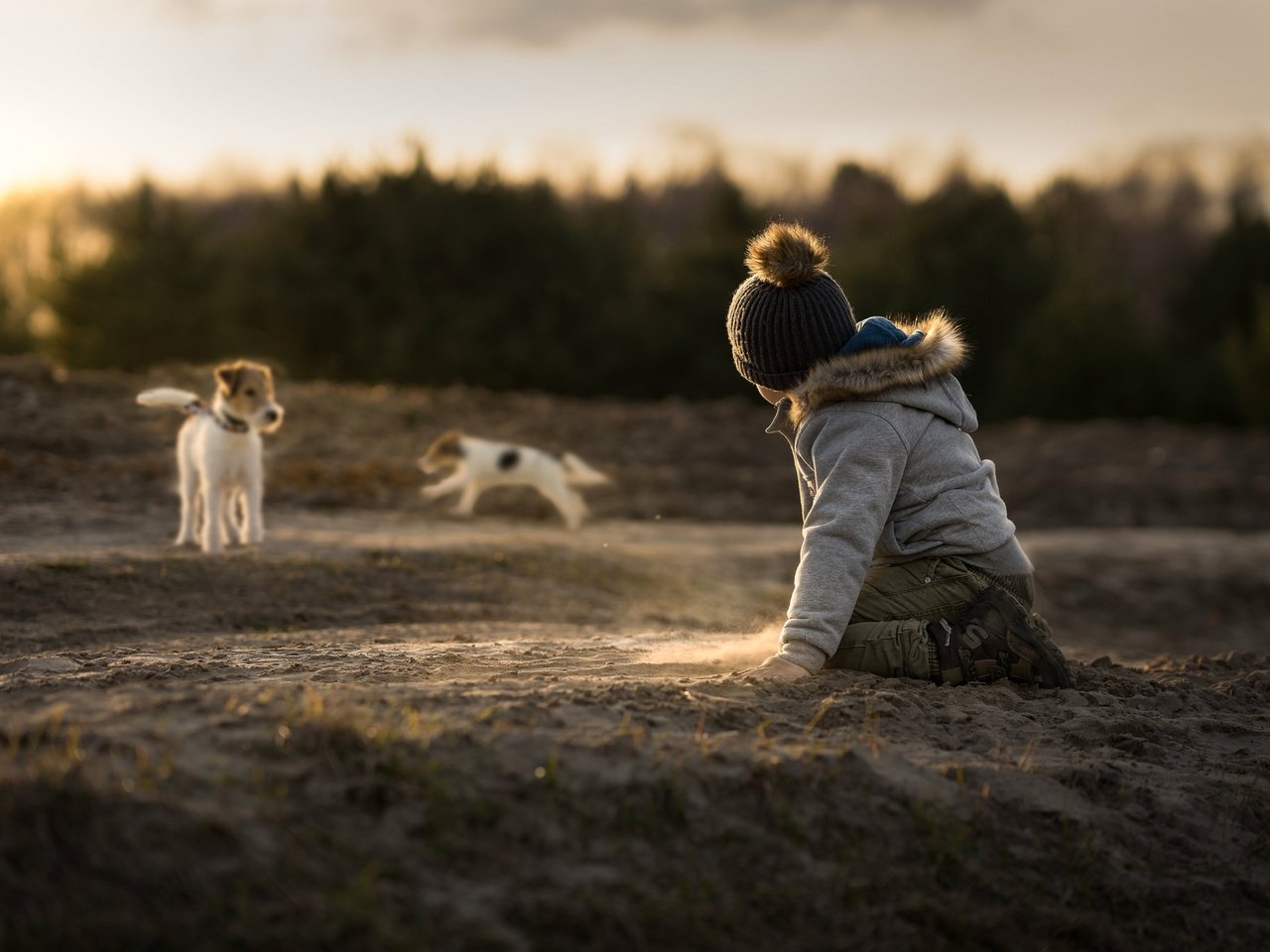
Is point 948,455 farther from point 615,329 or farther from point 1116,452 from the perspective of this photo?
point 615,329

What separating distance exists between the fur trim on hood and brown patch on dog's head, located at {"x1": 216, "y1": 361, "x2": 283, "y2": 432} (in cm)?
500

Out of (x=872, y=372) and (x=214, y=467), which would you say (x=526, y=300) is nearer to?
(x=214, y=467)

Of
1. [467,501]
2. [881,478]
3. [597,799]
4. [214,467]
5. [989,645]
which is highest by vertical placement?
[881,478]

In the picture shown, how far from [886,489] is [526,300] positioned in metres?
22.3

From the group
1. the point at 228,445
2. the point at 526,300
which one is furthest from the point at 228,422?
the point at 526,300

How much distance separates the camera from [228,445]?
27.5ft

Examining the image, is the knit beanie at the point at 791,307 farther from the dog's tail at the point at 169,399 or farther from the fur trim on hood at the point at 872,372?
the dog's tail at the point at 169,399

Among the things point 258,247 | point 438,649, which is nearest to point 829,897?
point 438,649

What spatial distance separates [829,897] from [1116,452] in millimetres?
16741

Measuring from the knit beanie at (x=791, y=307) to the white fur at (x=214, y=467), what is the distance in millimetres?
4868

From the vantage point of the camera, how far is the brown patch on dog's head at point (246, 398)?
838cm

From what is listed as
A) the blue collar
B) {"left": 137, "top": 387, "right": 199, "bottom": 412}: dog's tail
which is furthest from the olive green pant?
{"left": 137, "top": 387, "right": 199, "bottom": 412}: dog's tail

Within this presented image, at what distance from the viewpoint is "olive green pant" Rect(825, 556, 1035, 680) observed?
4.42 m

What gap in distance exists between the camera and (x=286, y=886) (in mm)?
2498
